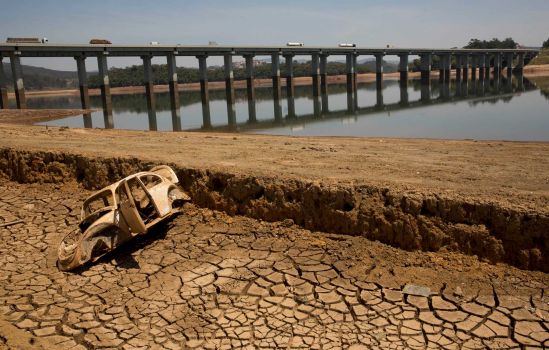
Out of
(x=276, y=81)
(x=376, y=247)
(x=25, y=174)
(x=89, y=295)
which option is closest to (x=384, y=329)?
(x=376, y=247)

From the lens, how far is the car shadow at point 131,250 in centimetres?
670

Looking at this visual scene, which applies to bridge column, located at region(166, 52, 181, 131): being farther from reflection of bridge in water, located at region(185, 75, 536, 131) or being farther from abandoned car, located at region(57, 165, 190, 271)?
abandoned car, located at region(57, 165, 190, 271)

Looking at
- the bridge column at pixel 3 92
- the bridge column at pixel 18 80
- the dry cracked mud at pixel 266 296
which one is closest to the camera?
the dry cracked mud at pixel 266 296

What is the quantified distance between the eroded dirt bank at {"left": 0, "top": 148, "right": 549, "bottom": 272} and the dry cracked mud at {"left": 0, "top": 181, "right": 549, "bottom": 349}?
0.52 feet

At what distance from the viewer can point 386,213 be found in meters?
6.23

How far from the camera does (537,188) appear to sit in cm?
619

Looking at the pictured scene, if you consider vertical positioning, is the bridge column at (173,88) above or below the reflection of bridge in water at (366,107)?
above

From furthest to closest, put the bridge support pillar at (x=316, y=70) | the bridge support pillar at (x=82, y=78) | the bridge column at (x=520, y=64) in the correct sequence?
the bridge column at (x=520, y=64), the bridge support pillar at (x=316, y=70), the bridge support pillar at (x=82, y=78)

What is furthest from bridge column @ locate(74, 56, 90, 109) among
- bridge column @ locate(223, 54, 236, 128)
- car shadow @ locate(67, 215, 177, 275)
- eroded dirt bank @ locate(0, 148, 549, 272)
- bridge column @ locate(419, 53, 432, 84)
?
bridge column @ locate(419, 53, 432, 84)

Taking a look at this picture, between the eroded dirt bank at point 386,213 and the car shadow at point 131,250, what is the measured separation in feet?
2.72

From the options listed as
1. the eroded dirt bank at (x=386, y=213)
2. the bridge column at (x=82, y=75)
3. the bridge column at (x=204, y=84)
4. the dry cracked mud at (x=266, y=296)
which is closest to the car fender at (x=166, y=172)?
the eroded dirt bank at (x=386, y=213)

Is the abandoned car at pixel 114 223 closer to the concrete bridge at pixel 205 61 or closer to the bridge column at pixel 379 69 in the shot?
the concrete bridge at pixel 205 61

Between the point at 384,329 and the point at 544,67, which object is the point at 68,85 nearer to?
the point at 544,67

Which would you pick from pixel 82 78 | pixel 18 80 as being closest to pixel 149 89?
pixel 82 78
